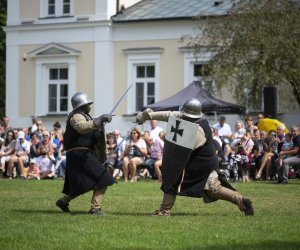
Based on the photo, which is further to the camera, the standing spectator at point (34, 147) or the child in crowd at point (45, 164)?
the standing spectator at point (34, 147)

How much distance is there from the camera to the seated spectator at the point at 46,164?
2372 cm

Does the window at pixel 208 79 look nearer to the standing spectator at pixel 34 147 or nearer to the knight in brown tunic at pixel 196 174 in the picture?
the standing spectator at pixel 34 147

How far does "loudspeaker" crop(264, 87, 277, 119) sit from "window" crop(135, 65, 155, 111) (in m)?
11.0

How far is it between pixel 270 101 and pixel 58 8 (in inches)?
593

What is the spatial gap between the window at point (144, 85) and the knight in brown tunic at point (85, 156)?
21665 millimetres

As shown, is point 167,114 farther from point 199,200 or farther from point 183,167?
point 199,200

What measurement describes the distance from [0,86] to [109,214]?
3192 centimetres

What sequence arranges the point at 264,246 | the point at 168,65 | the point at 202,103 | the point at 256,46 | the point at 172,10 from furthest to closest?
1. the point at 172,10
2. the point at 168,65
3. the point at 202,103
4. the point at 256,46
5. the point at 264,246

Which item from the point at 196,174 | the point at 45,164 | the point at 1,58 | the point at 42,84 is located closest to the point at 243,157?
the point at 45,164

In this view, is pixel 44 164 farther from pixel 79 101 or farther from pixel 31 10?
pixel 31 10

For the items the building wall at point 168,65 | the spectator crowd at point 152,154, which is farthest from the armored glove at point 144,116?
the building wall at point 168,65

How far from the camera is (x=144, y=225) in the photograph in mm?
10602

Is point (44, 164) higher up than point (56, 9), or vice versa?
point (56, 9)

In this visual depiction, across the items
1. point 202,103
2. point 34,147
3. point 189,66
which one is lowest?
point 34,147
